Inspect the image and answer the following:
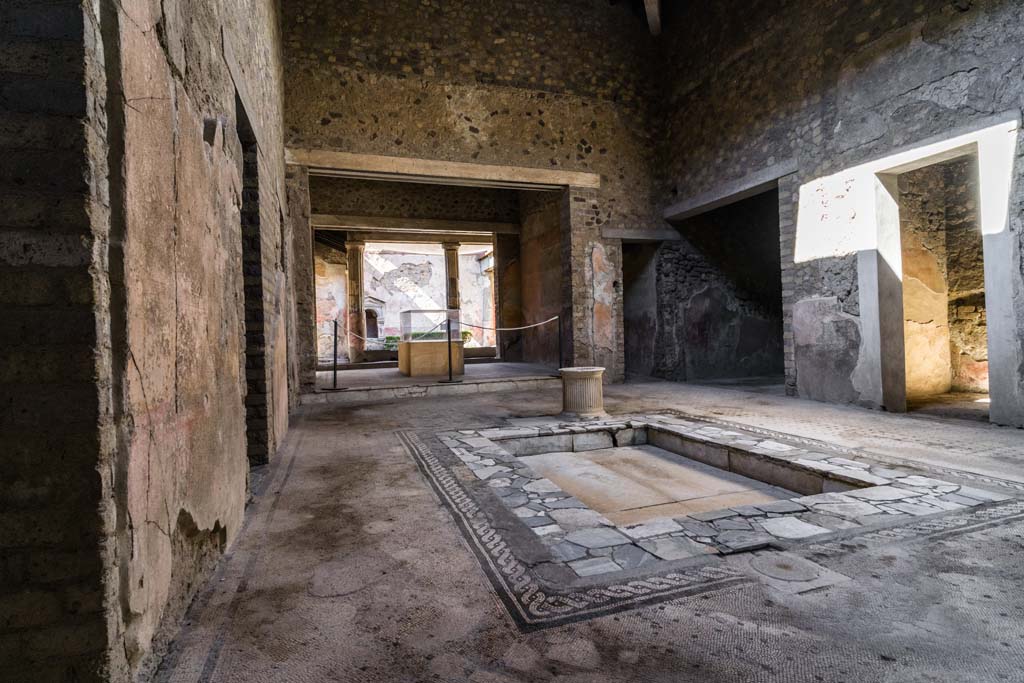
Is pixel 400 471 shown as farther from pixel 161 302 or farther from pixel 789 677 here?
pixel 789 677

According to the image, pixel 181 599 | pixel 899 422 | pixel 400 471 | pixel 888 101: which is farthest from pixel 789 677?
pixel 888 101

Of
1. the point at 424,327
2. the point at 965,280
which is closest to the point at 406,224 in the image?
the point at 424,327

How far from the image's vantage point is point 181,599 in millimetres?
1999

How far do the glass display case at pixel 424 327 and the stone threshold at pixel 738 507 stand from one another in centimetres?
473

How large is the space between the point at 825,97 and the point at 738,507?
5981 mm

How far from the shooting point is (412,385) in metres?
8.17

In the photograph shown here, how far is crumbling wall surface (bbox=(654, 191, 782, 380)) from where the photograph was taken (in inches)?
387

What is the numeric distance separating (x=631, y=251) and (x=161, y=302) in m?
9.56

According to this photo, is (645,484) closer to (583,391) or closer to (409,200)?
(583,391)

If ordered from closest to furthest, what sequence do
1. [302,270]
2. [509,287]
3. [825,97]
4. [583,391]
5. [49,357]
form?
[49,357], [583,391], [825,97], [302,270], [509,287]

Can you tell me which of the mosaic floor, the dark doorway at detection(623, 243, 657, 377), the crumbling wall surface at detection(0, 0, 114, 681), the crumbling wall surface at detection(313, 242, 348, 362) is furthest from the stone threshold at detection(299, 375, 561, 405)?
the crumbling wall surface at detection(313, 242, 348, 362)

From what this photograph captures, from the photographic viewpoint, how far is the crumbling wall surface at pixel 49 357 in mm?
1373

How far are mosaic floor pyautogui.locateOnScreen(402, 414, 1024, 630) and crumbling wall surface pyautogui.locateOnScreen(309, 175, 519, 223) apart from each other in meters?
8.20

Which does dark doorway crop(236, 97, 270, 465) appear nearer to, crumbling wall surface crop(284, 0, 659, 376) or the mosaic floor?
the mosaic floor
